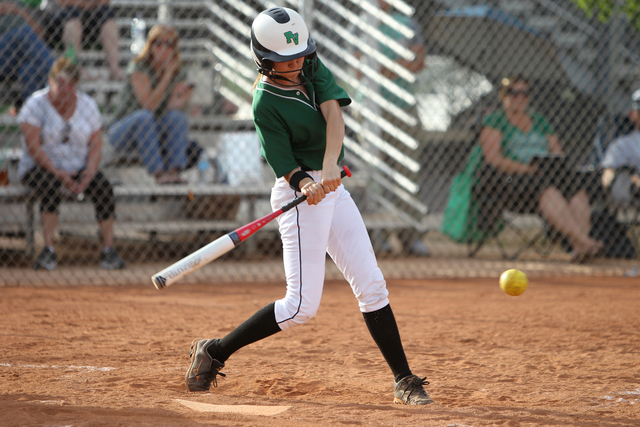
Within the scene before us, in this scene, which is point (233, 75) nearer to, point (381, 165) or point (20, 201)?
point (381, 165)

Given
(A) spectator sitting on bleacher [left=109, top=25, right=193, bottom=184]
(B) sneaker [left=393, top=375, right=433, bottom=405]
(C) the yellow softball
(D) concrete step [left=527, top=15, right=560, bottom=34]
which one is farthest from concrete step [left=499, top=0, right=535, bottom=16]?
(B) sneaker [left=393, top=375, right=433, bottom=405]

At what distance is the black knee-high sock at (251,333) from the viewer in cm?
293

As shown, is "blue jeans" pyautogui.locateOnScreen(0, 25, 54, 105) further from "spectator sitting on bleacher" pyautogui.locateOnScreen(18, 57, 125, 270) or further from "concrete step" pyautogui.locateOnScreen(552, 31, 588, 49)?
"concrete step" pyautogui.locateOnScreen(552, 31, 588, 49)

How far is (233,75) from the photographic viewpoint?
27.0 feet

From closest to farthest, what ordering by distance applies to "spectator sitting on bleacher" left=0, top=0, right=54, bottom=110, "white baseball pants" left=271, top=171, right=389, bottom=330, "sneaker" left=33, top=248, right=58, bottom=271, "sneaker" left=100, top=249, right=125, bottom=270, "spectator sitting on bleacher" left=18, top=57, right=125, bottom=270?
"white baseball pants" left=271, top=171, right=389, bottom=330, "spectator sitting on bleacher" left=18, top=57, right=125, bottom=270, "sneaker" left=33, top=248, right=58, bottom=271, "sneaker" left=100, top=249, right=125, bottom=270, "spectator sitting on bleacher" left=0, top=0, right=54, bottom=110

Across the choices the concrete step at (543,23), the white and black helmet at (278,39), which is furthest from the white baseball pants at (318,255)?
the concrete step at (543,23)

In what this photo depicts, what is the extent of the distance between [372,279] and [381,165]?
4.33 m

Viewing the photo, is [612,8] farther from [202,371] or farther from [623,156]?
[202,371]

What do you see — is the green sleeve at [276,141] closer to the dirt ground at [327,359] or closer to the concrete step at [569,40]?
the dirt ground at [327,359]

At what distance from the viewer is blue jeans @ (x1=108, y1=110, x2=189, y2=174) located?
21.2ft

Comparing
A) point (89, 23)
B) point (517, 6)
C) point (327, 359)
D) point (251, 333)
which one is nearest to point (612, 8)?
point (517, 6)

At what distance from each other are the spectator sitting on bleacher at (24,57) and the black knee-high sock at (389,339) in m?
5.19

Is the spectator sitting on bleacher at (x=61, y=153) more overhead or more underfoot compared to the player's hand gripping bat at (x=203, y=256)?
more underfoot

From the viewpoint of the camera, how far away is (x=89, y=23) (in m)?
7.44
